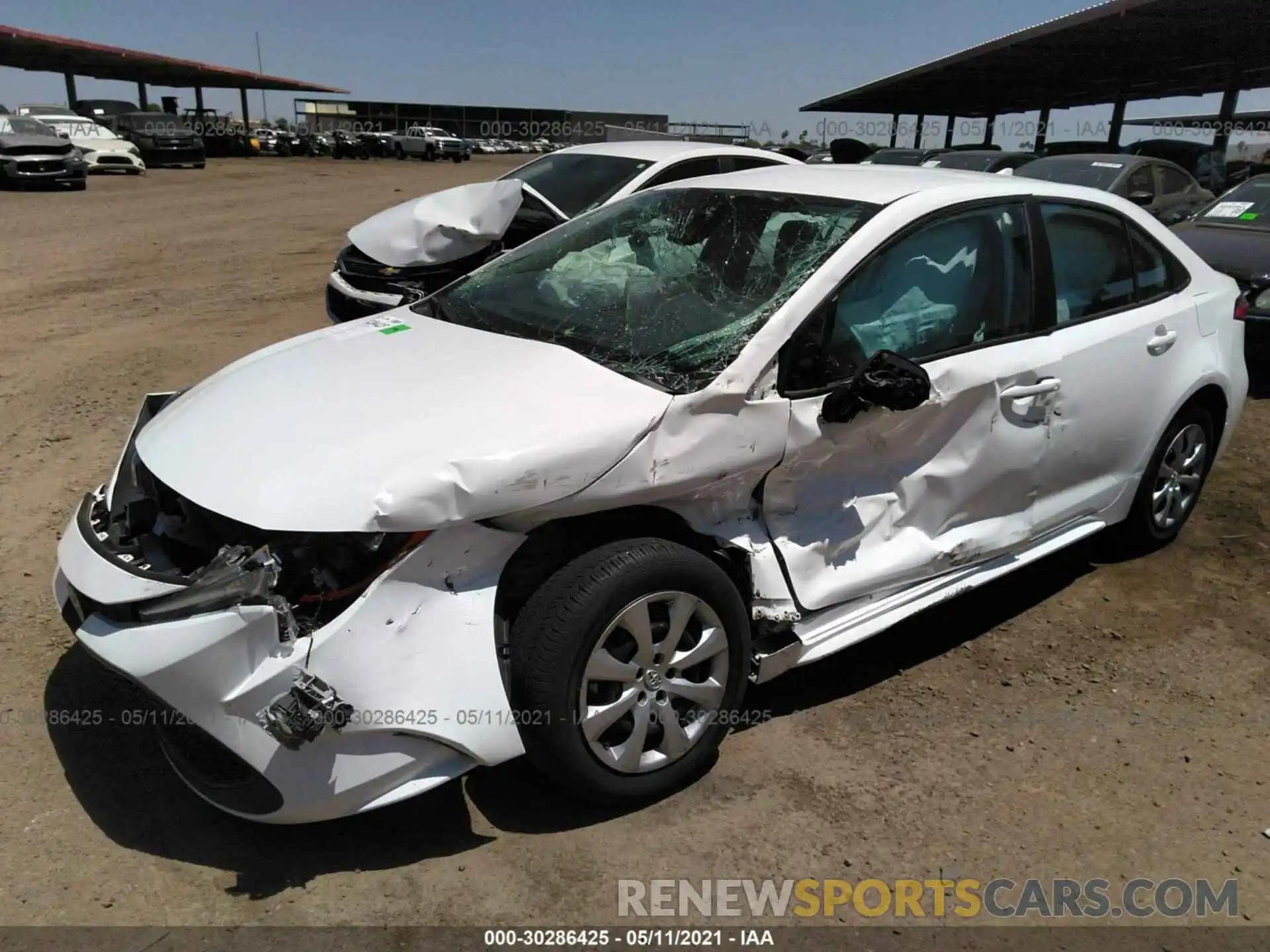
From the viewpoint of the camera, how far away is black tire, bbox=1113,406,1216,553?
4.14 metres

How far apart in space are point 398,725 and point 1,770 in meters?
A: 1.40

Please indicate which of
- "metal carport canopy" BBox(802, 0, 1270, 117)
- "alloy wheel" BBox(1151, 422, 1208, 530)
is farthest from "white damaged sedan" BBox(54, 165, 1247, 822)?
"metal carport canopy" BBox(802, 0, 1270, 117)

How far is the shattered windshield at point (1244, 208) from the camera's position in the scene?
27.0ft

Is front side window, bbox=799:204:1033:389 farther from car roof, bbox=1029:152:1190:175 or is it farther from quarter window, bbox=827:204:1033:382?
car roof, bbox=1029:152:1190:175

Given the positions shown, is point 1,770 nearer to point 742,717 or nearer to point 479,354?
point 479,354

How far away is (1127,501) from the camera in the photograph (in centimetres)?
409

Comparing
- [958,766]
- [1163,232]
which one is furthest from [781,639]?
[1163,232]

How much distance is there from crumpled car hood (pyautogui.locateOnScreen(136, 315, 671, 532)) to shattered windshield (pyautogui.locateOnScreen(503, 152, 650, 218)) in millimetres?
4485

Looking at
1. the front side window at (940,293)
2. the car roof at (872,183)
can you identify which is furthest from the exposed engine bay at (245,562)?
the car roof at (872,183)

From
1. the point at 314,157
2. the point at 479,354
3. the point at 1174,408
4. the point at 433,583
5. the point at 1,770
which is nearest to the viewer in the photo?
the point at 433,583

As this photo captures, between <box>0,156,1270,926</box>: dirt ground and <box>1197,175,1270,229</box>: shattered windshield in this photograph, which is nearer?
<box>0,156,1270,926</box>: dirt ground

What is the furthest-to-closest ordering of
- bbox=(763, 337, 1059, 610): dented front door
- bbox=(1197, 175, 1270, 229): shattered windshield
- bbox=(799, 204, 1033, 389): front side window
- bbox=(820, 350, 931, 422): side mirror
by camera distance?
1. bbox=(1197, 175, 1270, 229): shattered windshield
2. bbox=(799, 204, 1033, 389): front side window
3. bbox=(763, 337, 1059, 610): dented front door
4. bbox=(820, 350, 931, 422): side mirror

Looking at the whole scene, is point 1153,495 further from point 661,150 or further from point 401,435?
point 661,150

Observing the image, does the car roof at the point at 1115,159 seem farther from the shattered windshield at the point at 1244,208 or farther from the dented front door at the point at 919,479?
the dented front door at the point at 919,479
